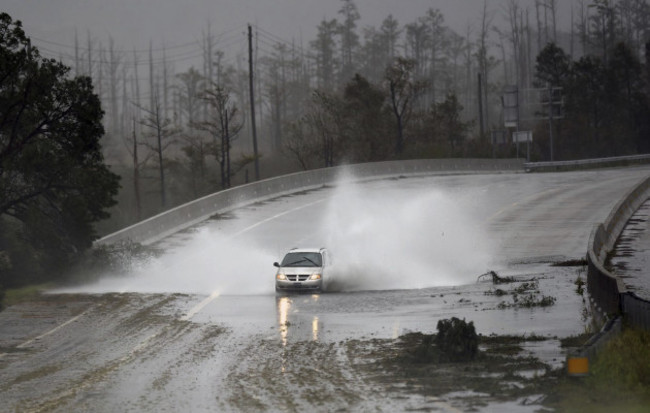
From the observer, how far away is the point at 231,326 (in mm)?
23656

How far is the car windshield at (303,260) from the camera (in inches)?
1206

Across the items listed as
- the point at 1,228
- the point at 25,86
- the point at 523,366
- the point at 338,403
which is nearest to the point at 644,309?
the point at 523,366

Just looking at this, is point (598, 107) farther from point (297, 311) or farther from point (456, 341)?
point (456, 341)

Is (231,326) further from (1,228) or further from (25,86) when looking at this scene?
(1,228)

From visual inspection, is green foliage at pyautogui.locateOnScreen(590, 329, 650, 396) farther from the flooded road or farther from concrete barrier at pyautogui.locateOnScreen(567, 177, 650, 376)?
the flooded road

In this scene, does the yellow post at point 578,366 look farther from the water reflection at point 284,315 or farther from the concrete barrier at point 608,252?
the water reflection at point 284,315

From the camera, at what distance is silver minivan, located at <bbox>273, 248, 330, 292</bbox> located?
29.8 metres

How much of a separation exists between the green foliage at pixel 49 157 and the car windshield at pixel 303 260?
9.54 meters

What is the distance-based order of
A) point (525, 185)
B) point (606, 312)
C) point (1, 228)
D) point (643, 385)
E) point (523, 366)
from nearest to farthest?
point (643, 385) < point (523, 366) < point (606, 312) < point (1, 228) < point (525, 185)

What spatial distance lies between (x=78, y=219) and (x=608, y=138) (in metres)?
96.3

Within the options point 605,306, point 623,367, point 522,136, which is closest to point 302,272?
point 605,306

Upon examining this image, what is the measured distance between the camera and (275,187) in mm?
60062

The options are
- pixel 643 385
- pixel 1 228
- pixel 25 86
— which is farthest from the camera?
Result: pixel 1 228

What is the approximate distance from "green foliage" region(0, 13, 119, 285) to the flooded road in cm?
337
